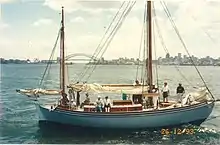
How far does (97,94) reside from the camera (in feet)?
15.6

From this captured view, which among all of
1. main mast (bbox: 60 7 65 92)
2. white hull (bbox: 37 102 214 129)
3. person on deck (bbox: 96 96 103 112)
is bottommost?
white hull (bbox: 37 102 214 129)

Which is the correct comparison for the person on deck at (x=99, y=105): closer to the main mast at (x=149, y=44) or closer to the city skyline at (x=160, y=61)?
the city skyline at (x=160, y=61)

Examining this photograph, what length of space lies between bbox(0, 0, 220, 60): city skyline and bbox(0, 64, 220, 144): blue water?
0.53 ft

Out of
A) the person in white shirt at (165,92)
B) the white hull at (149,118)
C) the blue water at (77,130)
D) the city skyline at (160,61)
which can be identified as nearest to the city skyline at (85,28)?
the city skyline at (160,61)

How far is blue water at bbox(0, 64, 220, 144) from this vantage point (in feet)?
15.0

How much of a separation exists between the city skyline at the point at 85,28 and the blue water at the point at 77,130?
6.3 inches

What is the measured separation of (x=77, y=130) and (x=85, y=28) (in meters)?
0.94

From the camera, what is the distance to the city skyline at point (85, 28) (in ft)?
15.0

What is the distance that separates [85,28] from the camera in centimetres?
465

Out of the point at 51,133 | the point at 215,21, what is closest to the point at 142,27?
the point at 215,21

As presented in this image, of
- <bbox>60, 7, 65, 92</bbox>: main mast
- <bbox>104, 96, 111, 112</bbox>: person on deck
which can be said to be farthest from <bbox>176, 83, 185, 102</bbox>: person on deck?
<bbox>60, 7, 65, 92</bbox>: main mast

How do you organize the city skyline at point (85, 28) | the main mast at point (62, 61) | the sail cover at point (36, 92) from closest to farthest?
the city skyline at point (85, 28) < the main mast at point (62, 61) < the sail cover at point (36, 92)

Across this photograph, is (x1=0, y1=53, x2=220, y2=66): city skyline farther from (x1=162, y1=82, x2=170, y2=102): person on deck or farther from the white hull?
the white hull

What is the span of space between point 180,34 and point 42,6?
1.27 m
